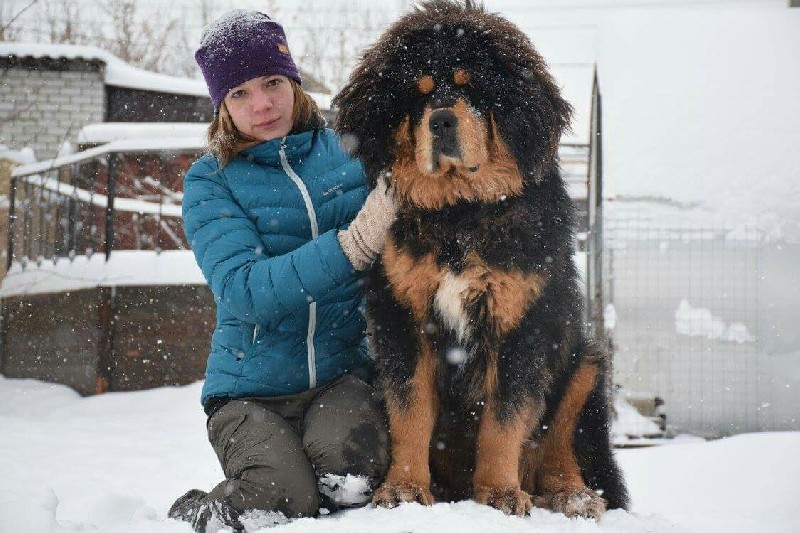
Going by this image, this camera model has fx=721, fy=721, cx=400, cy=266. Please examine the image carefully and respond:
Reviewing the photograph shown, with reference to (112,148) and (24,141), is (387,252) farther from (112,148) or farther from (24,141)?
(24,141)

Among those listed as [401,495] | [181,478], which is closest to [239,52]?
[401,495]

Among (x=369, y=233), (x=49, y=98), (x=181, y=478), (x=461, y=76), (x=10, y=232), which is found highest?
(x=49, y=98)

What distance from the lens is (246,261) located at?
2404 mm

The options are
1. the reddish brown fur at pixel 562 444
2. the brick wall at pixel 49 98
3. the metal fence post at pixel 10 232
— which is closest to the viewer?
the reddish brown fur at pixel 562 444

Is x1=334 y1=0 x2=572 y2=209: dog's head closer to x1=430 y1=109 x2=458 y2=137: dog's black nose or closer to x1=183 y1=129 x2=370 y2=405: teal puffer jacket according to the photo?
x1=430 y1=109 x2=458 y2=137: dog's black nose

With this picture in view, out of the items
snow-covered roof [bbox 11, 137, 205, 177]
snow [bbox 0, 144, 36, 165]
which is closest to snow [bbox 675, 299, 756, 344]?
snow-covered roof [bbox 11, 137, 205, 177]

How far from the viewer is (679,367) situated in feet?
18.6

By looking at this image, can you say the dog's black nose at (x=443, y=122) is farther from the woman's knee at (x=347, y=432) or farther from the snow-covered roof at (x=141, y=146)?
the snow-covered roof at (x=141, y=146)

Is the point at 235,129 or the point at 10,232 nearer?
the point at 235,129

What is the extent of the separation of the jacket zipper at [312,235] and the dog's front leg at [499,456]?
67 centimetres

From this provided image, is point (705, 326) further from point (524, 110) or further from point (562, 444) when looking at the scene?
point (524, 110)

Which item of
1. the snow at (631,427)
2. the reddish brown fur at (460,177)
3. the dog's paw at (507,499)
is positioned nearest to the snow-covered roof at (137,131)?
the snow at (631,427)

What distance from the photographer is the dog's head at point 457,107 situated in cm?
220

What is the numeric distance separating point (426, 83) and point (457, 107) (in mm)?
148
